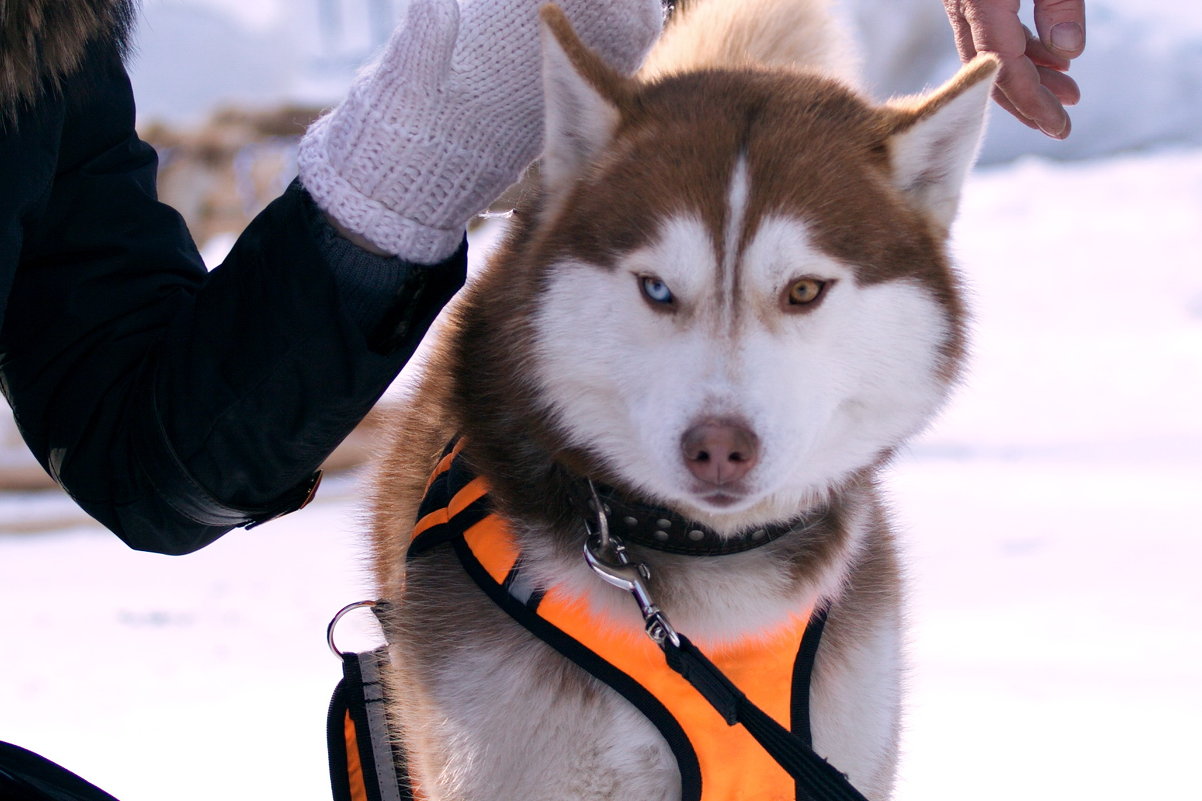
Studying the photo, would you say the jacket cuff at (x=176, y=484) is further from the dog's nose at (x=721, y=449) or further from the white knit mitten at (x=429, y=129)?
the dog's nose at (x=721, y=449)

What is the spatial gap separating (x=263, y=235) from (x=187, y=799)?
140 cm

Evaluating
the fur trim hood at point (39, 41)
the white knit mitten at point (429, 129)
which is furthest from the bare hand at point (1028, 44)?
the fur trim hood at point (39, 41)

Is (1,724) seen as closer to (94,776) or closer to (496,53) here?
(94,776)

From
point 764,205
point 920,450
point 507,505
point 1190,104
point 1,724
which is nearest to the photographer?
point 764,205

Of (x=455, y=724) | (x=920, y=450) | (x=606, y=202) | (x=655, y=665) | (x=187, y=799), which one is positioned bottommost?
(x=920, y=450)

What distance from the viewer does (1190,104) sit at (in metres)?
6.82

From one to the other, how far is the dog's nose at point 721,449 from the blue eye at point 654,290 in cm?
19

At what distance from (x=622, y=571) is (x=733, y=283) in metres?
0.35

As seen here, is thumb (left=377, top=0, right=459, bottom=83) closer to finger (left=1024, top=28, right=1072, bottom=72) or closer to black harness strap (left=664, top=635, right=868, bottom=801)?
black harness strap (left=664, top=635, right=868, bottom=801)

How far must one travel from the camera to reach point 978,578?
3150 millimetres

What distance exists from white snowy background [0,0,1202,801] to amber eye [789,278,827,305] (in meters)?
0.28

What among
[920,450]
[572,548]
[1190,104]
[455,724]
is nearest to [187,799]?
[455,724]

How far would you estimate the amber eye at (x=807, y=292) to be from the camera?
1.27 meters

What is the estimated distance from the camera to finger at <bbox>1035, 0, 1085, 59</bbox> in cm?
148
